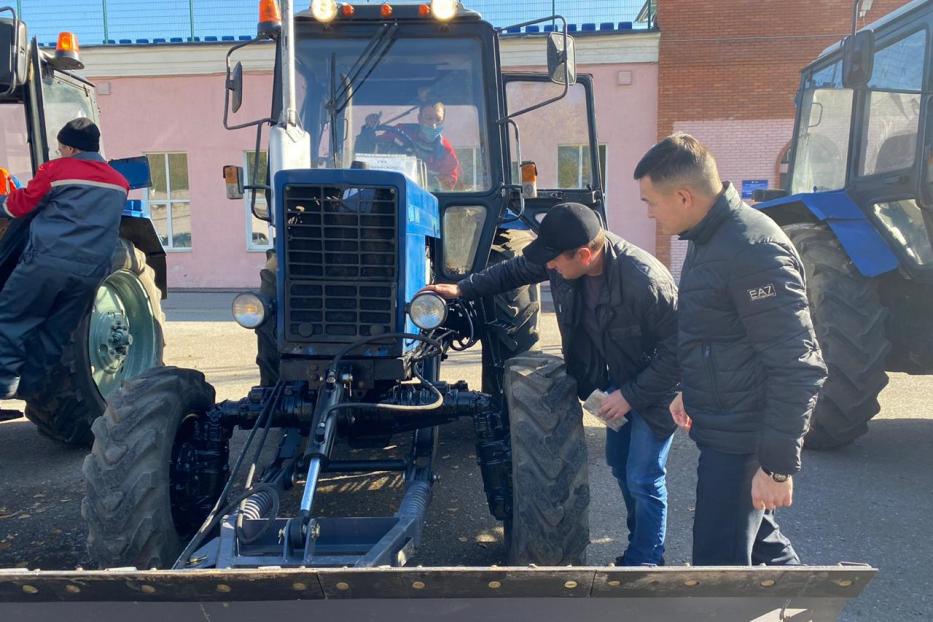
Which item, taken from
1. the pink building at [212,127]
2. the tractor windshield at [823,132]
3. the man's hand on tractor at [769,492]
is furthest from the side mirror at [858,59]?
the pink building at [212,127]

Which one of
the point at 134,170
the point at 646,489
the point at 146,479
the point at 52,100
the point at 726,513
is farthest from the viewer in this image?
the point at 134,170

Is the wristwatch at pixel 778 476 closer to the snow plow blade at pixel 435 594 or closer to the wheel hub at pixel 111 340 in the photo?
the snow plow blade at pixel 435 594

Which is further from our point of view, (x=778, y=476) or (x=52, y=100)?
(x=52, y=100)

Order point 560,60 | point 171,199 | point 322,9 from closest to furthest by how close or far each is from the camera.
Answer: point 322,9 → point 560,60 → point 171,199

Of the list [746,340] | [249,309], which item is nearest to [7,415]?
[249,309]

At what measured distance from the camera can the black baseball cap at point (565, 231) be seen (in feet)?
9.73

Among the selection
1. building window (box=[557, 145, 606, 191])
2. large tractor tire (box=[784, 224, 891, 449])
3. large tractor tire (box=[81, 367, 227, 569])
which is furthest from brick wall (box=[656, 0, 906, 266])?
large tractor tire (box=[81, 367, 227, 569])

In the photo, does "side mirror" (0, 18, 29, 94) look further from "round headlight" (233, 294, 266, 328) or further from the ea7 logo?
the ea7 logo

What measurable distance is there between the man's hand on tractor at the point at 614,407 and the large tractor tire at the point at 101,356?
319cm

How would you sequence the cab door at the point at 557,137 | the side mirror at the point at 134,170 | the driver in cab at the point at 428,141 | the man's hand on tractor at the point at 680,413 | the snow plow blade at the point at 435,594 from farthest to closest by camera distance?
1. the side mirror at the point at 134,170
2. the cab door at the point at 557,137
3. the driver in cab at the point at 428,141
4. the man's hand on tractor at the point at 680,413
5. the snow plow blade at the point at 435,594

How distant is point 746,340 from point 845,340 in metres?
2.43

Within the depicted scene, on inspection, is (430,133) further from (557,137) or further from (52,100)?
(52,100)

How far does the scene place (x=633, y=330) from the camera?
304cm

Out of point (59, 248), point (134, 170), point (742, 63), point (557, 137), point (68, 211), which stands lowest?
point (59, 248)
